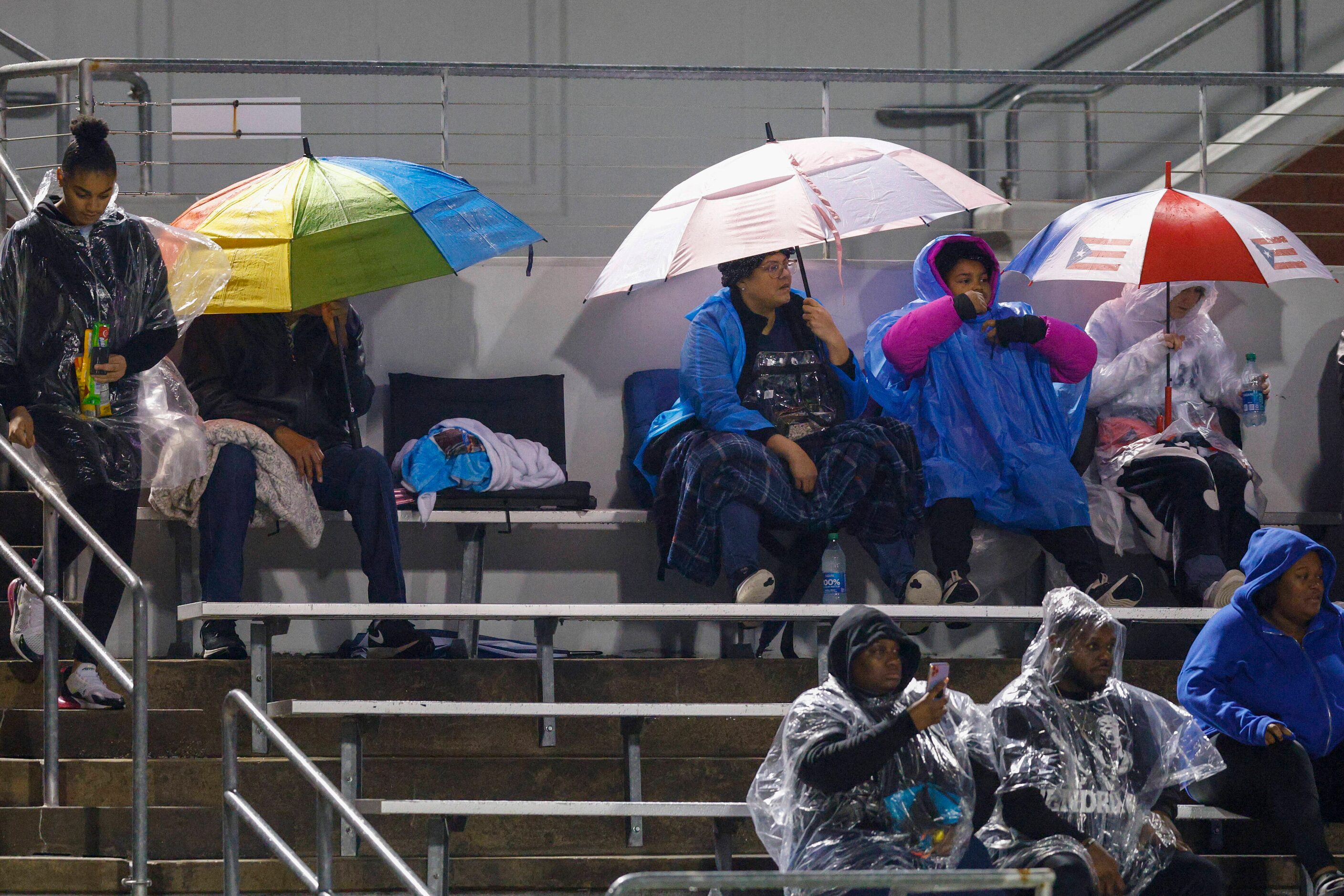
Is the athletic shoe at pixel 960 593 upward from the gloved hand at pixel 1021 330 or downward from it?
downward

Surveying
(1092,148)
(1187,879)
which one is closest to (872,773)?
(1187,879)

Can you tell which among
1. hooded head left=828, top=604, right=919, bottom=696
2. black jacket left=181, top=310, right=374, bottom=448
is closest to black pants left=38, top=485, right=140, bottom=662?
black jacket left=181, top=310, right=374, bottom=448

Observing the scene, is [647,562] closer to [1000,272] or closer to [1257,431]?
[1000,272]

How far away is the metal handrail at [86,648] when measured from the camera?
4.38 meters

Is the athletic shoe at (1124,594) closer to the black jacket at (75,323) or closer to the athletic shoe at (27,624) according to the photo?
the black jacket at (75,323)

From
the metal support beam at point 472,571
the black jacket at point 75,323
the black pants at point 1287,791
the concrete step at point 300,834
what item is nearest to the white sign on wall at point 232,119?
the black jacket at point 75,323

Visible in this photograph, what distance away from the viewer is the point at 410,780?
4.92 metres

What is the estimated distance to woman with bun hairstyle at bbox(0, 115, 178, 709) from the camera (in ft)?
16.8

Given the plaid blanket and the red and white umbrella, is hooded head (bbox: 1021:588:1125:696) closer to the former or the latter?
the plaid blanket

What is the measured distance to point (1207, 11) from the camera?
915cm

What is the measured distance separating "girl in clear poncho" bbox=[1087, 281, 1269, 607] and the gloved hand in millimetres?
485

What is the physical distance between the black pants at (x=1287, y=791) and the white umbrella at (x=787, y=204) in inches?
79.9

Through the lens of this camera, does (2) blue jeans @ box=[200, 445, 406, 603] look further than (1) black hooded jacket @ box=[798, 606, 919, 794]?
Yes

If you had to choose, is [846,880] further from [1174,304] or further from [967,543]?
[1174,304]
